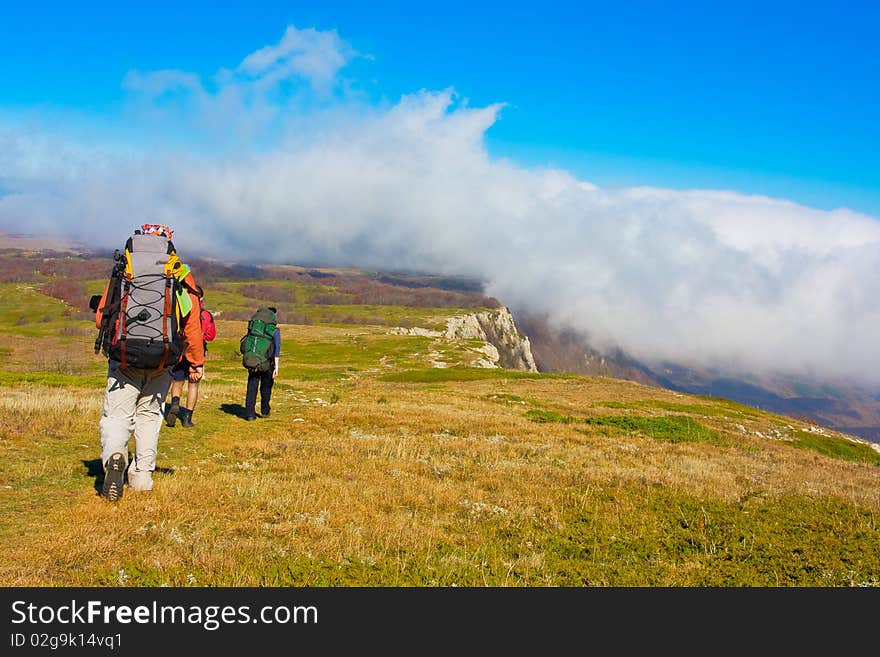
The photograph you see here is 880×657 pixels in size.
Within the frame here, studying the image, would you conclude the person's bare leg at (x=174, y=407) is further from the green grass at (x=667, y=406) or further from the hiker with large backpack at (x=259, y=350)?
the green grass at (x=667, y=406)

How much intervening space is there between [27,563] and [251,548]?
7.95 ft

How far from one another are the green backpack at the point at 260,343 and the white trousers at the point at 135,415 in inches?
328

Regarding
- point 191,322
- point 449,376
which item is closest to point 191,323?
point 191,322

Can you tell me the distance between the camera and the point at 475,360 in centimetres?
7744

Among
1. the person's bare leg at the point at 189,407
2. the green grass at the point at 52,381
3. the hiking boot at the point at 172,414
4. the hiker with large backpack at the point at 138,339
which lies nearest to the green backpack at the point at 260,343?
the person's bare leg at the point at 189,407

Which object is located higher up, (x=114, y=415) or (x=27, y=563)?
(x=114, y=415)

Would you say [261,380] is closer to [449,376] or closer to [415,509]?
[415,509]

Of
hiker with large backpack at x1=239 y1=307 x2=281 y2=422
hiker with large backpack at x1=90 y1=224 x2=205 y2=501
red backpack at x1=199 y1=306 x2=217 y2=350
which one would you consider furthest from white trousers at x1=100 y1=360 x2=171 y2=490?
hiker with large backpack at x1=239 y1=307 x2=281 y2=422

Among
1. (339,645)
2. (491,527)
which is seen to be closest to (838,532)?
(491,527)

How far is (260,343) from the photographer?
18.2 metres

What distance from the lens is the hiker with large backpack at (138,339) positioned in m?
8.75

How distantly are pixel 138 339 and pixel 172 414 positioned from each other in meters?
8.30

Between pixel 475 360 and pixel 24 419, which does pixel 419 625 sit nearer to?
pixel 24 419

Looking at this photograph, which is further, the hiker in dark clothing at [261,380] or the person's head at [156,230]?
the hiker in dark clothing at [261,380]
